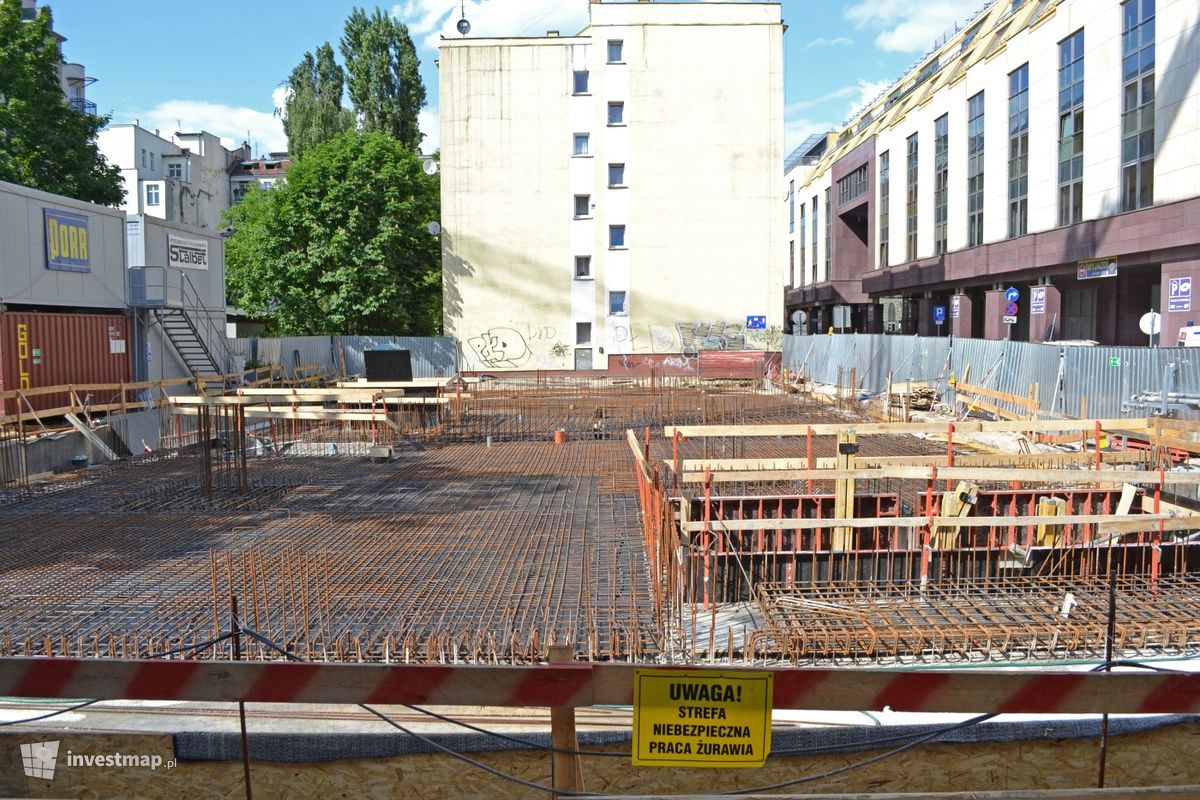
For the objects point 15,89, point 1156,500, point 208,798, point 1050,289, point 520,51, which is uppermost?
point 520,51

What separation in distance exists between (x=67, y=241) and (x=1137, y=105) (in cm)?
2836

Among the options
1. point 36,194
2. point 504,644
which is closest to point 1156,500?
point 504,644

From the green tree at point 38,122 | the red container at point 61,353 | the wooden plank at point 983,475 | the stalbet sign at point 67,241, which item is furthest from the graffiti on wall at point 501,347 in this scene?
the wooden plank at point 983,475

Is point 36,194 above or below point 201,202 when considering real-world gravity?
below

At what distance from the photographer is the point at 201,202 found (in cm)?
7456

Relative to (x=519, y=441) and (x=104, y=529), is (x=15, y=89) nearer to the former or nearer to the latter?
(x=519, y=441)

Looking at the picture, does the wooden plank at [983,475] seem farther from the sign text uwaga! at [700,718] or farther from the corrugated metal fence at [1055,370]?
the corrugated metal fence at [1055,370]

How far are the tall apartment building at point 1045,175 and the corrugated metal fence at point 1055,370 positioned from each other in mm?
3750

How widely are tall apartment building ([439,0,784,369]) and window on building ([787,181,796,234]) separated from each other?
42.4 metres

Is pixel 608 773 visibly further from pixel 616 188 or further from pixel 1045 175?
pixel 616 188

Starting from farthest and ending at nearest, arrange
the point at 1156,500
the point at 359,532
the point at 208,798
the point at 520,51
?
1. the point at 520,51
2. the point at 359,532
3. the point at 1156,500
4. the point at 208,798

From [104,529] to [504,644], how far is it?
7339 millimetres

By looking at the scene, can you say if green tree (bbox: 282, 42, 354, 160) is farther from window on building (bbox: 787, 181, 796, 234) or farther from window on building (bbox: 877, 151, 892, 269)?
window on building (bbox: 787, 181, 796, 234)

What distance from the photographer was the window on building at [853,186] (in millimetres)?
57062
